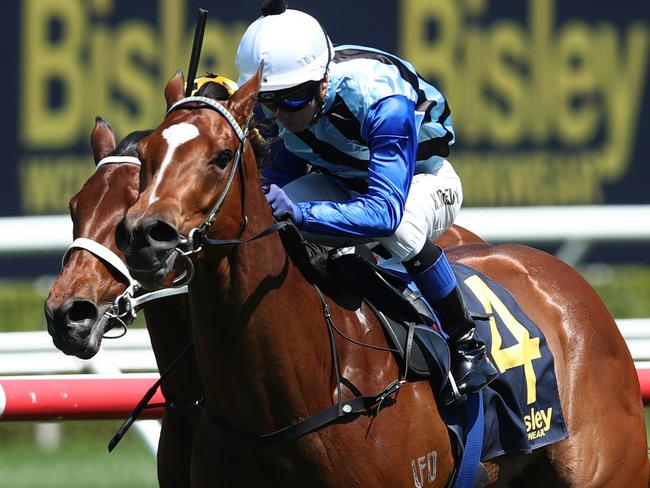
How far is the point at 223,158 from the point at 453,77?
23.1 ft

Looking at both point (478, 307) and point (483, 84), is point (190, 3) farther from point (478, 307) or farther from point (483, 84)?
point (478, 307)

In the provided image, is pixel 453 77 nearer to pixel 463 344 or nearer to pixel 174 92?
pixel 463 344

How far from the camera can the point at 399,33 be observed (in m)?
9.74

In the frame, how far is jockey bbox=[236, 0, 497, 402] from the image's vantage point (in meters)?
3.28

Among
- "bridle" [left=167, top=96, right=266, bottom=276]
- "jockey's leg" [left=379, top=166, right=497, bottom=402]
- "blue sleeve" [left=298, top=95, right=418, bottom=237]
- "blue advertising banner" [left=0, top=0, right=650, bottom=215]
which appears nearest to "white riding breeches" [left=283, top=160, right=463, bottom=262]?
"jockey's leg" [left=379, top=166, right=497, bottom=402]

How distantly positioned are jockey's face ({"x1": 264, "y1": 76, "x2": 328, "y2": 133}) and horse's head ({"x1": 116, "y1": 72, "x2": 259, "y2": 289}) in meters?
0.35

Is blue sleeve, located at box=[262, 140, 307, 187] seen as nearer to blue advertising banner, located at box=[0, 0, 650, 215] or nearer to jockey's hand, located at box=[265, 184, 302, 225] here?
jockey's hand, located at box=[265, 184, 302, 225]

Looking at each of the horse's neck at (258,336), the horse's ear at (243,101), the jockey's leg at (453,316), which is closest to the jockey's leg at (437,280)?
the jockey's leg at (453,316)

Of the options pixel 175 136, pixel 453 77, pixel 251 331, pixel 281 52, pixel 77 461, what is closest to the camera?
pixel 175 136

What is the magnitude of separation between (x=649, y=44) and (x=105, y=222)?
752 cm

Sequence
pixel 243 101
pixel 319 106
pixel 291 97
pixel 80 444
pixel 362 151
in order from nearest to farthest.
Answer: pixel 243 101 → pixel 291 97 → pixel 319 106 → pixel 362 151 → pixel 80 444

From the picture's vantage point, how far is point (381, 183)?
3.30 metres

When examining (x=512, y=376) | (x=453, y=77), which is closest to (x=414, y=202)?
(x=512, y=376)

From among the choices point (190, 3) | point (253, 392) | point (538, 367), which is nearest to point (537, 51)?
point (190, 3)
